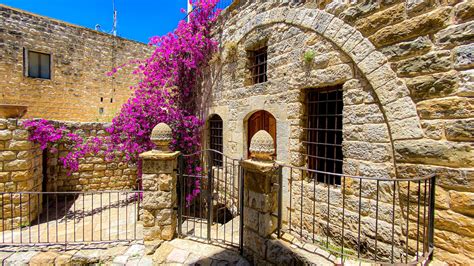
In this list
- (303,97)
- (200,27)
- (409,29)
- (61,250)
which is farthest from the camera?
(200,27)

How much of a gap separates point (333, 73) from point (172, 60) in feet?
15.4

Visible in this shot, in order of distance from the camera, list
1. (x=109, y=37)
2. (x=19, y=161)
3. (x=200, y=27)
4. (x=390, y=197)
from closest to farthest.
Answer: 1. (x=390, y=197)
2. (x=19, y=161)
3. (x=200, y=27)
4. (x=109, y=37)

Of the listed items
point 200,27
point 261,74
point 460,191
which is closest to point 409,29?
point 460,191

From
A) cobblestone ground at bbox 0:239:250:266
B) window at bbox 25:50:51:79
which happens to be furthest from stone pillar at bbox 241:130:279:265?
window at bbox 25:50:51:79

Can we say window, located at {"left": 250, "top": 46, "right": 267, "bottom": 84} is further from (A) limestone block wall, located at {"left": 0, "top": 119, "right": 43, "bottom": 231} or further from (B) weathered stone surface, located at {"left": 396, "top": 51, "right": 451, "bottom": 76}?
(A) limestone block wall, located at {"left": 0, "top": 119, "right": 43, "bottom": 231}

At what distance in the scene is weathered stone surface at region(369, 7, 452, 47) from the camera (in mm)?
2471

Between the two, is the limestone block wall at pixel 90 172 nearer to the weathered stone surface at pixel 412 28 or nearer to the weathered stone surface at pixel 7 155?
the weathered stone surface at pixel 7 155

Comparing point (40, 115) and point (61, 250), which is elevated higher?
point (40, 115)

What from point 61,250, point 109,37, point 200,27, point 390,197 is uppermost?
point 109,37

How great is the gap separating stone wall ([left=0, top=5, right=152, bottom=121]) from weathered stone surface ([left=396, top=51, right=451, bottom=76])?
38.8ft

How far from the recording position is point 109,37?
1069 centimetres

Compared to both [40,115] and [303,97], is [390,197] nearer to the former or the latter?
[303,97]

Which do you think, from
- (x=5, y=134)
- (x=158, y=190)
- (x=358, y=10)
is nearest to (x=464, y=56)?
(x=358, y=10)

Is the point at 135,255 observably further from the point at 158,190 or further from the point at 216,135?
the point at 216,135
